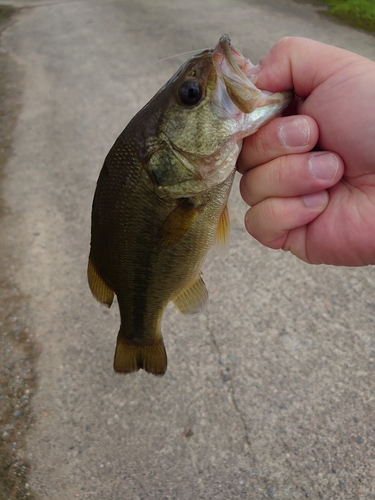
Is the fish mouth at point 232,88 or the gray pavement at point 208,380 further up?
the fish mouth at point 232,88

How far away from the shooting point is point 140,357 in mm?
2143

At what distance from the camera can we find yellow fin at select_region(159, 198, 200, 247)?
1.57m

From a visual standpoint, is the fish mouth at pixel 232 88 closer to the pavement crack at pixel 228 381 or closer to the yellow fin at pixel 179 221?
the yellow fin at pixel 179 221

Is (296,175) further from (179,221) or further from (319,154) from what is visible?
(179,221)

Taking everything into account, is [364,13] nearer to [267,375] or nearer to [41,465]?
[267,375]

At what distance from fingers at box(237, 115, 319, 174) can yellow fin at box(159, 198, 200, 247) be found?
1.08 feet

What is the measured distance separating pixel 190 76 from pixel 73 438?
2.28m

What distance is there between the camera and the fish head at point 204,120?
4.72 feet

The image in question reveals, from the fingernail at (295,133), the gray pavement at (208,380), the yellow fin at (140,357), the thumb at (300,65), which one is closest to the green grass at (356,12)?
the gray pavement at (208,380)

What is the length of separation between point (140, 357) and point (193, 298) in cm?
41

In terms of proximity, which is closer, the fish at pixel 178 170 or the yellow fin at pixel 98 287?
the fish at pixel 178 170

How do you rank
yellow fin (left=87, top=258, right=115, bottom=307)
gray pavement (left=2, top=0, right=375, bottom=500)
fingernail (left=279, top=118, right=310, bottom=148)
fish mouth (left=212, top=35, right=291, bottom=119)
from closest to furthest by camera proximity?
fish mouth (left=212, top=35, right=291, bottom=119)
fingernail (left=279, top=118, right=310, bottom=148)
yellow fin (left=87, top=258, right=115, bottom=307)
gray pavement (left=2, top=0, right=375, bottom=500)

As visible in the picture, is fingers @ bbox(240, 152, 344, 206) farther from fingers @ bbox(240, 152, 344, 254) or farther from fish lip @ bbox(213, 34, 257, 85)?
fish lip @ bbox(213, 34, 257, 85)

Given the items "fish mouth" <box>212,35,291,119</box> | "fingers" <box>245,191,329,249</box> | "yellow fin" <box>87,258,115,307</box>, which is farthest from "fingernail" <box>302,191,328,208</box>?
"yellow fin" <box>87,258,115,307</box>
